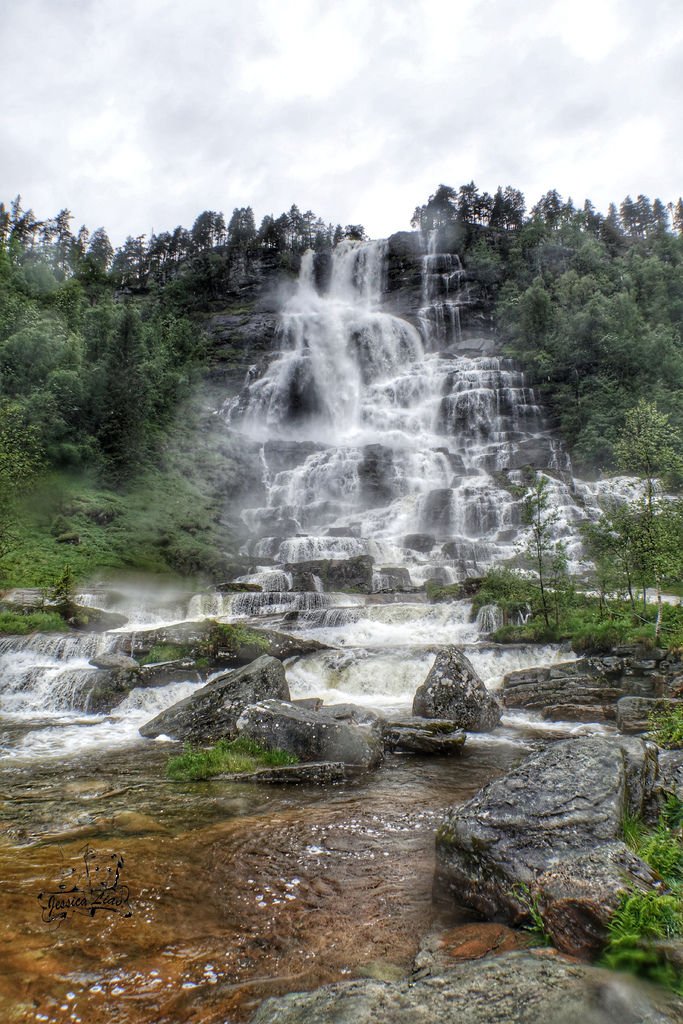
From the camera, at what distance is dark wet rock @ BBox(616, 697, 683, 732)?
33.1 ft

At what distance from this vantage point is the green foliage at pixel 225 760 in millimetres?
7953

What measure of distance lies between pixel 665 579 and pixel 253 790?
1226 centimetres

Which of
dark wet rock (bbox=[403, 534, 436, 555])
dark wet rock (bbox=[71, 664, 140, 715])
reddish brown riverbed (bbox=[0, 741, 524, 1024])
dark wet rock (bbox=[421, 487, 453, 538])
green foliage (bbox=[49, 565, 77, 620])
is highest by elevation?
dark wet rock (bbox=[421, 487, 453, 538])

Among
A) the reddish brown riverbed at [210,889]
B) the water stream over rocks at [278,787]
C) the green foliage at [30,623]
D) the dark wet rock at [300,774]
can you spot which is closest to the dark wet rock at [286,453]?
the water stream over rocks at [278,787]

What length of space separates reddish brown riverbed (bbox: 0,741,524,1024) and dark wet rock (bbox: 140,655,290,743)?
2129 mm

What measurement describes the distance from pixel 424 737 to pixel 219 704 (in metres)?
3.74

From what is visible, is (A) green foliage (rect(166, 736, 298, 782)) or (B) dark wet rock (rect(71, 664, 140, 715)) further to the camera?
(B) dark wet rock (rect(71, 664, 140, 715))

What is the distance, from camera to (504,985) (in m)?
2.77

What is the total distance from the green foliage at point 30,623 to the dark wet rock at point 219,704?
891cm

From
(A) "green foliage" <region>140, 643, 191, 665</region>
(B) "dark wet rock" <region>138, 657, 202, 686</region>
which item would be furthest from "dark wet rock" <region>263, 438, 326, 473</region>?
(B) "dark wet rock" <region>138, 657, 202, 686</region>

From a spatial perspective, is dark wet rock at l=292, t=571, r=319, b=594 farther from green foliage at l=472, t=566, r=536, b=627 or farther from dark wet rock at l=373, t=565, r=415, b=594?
green foliage at l=472, t=566, r=536, b=627

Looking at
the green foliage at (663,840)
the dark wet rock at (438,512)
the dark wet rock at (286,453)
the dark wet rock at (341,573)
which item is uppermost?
the dark wet rock at (286,453)

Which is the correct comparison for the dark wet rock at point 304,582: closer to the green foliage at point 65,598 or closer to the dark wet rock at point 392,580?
the dark wet rock at point 392,580

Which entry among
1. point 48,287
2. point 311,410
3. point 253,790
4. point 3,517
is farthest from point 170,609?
point 48,287
